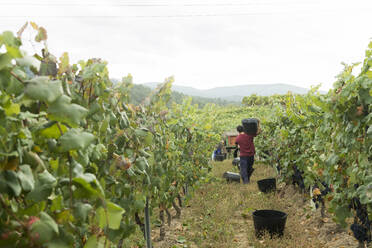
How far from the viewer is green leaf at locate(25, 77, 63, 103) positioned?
29.0 inches

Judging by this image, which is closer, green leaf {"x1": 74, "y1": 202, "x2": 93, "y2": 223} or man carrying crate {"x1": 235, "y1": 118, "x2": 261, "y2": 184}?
green leaf {"x1": 74, "y1": 202, "x2": 93, "y2": 223}

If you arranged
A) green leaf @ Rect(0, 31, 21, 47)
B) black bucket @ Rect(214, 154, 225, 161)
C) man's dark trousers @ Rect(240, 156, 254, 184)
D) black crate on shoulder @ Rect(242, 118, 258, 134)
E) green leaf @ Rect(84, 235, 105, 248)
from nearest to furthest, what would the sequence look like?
green leaf @ Rect(0, 31, 21, 47), green leaf @ Rect(84, 235, 105, 248), black crate on shoulder @ Rect(242, 118, 258, 134), man's dark trousers @ Rect(240, 156, 254, 184), black bucket @ Rect(214, 154, 225, 161)

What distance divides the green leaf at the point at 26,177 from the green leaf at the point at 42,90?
0.21 meters

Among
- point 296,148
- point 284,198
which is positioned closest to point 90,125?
point 296,148

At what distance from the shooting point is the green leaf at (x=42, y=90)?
2.42ft

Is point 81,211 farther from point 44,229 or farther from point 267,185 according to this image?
point 267,185

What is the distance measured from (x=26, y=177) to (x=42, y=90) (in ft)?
0.79

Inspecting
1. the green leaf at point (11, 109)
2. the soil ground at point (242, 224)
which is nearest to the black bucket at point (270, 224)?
Result: the soil ground at point (242, 224)

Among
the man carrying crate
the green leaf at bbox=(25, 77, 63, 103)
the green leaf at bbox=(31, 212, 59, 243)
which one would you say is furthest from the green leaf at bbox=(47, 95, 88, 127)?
the man carrying crate

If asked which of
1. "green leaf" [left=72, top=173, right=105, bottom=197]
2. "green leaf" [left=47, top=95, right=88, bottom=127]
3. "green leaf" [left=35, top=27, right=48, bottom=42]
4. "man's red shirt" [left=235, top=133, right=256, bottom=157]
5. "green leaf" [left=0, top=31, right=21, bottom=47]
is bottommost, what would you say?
"man's red shirt" [left=235, top=133, right=256, bottom=157]

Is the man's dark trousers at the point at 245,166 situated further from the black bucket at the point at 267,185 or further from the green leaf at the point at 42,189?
the green leaf at the point at 42,189

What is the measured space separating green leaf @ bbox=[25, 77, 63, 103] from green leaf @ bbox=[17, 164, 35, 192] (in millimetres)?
209

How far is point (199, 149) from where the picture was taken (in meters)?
6.50

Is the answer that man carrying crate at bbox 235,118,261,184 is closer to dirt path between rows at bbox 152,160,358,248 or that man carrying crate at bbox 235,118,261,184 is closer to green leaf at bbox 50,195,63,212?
dirt path between rows at bbox 152,160,358,248
